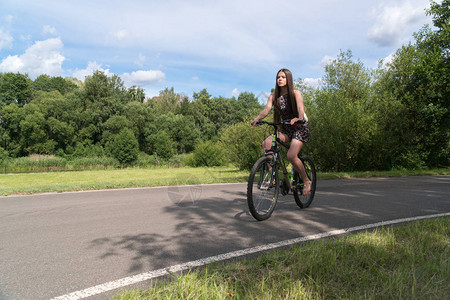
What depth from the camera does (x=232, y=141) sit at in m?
24.8

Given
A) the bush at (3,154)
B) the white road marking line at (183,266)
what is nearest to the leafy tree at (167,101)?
the bush at (3,154)

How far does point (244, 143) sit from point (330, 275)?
2101 centimetres

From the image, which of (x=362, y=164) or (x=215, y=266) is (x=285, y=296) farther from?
(x=362, y=164)

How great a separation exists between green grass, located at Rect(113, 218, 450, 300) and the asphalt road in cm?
59

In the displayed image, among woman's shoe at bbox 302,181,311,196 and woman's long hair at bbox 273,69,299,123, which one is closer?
woman's long hair at bbox 273,69,299,123

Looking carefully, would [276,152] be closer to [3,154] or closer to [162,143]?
[162,143]

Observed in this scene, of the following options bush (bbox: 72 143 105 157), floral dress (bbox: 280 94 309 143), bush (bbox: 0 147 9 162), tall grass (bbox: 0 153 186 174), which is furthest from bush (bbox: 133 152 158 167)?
floral dress (bbox: 280 94 309 143)

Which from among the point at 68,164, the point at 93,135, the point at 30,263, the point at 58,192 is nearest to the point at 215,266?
the point at 30,263

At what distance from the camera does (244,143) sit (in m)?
23.3

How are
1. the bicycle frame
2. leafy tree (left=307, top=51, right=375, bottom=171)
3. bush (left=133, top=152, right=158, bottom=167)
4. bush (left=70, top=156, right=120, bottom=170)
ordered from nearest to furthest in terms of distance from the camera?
the bicycle frame
leafy tree (left=307, top=51, right=375, bottom=171)
bush (left=70, top=156, right=120, bottom=170)
bush (left=133, top=152, right=158, bottom=167)

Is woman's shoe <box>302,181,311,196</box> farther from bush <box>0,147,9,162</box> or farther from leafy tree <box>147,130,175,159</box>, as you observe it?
leafy tree <box>147,130,175,159</box>

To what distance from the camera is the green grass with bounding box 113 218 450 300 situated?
204 centimetres

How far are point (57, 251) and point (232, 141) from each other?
21763 millimetres

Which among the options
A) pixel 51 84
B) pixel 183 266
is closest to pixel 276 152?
pixel 183 266
